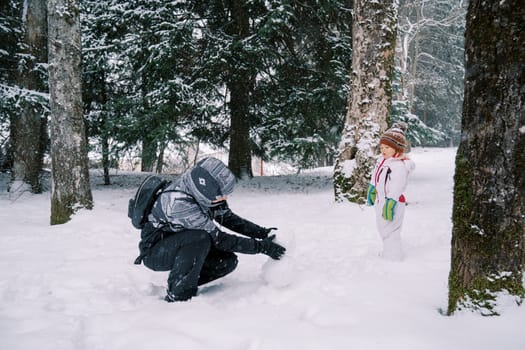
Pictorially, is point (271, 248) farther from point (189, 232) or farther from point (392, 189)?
point (392, 189)

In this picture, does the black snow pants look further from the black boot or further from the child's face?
→ the child's face

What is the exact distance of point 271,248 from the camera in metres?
3.26

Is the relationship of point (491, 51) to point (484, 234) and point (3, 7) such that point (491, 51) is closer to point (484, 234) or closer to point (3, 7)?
point (484, 234)

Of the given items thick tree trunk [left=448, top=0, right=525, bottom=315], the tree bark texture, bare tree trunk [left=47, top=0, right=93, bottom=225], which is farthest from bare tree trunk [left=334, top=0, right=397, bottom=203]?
the tree bark texture

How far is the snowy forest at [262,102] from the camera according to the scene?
2139 millimetres

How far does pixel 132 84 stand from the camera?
38.3 feet

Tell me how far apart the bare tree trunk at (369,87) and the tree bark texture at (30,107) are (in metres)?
7.63

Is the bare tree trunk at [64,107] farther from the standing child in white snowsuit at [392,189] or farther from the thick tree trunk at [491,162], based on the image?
the thick tree trunk at [491,162]

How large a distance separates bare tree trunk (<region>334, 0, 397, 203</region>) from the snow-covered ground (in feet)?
3.13

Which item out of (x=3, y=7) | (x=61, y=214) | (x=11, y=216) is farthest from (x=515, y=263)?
(x=3, y=7)

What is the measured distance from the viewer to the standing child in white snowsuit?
388cm

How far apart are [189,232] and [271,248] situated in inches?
27.8

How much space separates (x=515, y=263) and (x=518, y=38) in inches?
48.6

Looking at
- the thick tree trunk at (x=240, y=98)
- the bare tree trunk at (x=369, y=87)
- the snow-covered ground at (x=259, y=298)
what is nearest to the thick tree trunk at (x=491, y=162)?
the snow-covered ground at (x=259, y=298)
